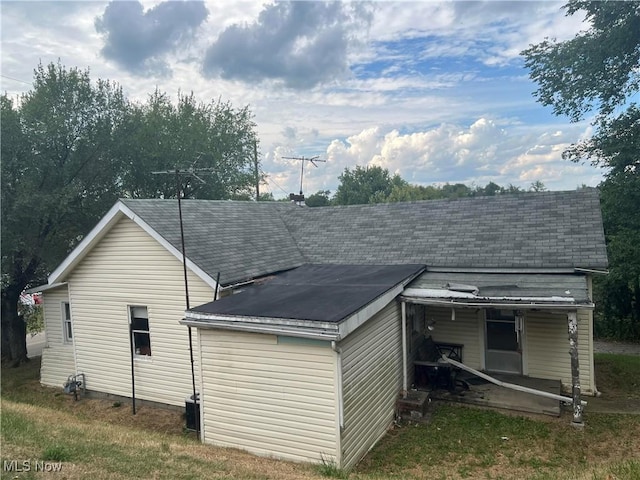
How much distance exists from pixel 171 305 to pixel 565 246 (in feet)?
35.1

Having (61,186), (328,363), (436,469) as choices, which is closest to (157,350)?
(328,363)

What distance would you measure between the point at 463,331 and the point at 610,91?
11655 mm

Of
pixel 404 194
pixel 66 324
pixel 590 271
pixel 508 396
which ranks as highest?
pixel 404 194

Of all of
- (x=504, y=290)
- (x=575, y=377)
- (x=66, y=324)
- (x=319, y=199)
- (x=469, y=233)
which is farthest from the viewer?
(x=319, y=199)

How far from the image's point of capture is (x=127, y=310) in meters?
12.5

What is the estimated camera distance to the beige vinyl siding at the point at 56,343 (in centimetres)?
1411

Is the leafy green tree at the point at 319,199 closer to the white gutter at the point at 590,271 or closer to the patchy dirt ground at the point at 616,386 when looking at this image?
the patchy dirt ground at the point at 616,386

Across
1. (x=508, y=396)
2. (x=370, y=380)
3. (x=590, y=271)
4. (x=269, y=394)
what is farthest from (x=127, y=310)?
(x=590, y=271)

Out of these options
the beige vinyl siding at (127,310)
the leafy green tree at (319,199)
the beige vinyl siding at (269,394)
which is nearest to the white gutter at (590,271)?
the beige vinyl siding at (269,394)

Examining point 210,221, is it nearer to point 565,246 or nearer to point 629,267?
point 565,246

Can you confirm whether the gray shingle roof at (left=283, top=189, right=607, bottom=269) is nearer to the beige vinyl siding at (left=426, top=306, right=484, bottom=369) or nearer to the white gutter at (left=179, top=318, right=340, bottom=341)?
the beige vinyl siding at (left=426, top=306, right=484, bottom=369)

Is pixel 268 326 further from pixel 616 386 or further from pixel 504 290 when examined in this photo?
pixel 616 386
